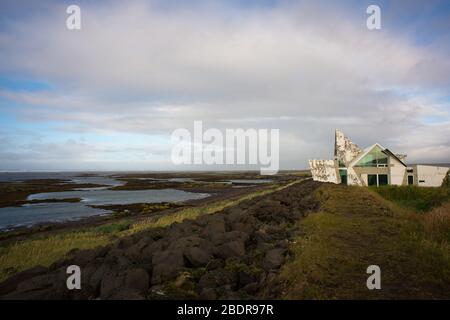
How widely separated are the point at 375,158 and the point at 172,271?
2998 cm

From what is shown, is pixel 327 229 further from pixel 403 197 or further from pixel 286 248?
pixel 403 197

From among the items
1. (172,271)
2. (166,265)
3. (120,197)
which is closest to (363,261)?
(172,271)

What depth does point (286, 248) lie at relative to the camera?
24.5 ft

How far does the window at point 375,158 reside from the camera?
3083 centimetres

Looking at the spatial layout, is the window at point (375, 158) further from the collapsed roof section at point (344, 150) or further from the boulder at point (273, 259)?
the boulder at point (273, 259)

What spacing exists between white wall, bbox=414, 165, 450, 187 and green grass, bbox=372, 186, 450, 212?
660cm

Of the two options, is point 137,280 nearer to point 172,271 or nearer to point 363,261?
point 172,271

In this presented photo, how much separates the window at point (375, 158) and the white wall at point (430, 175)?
2874mm

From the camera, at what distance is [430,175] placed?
2891 cm

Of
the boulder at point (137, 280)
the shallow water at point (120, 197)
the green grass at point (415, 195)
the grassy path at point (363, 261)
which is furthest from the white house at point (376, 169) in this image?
the boulder at point (137, 280)

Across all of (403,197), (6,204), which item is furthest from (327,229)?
(6,204)

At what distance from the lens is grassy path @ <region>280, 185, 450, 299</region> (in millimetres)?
A: 5258

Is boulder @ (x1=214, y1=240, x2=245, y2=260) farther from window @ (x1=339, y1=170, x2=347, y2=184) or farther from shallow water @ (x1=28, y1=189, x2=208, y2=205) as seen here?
window @ (x1=339, y1=170, x2=347, y2=184)
